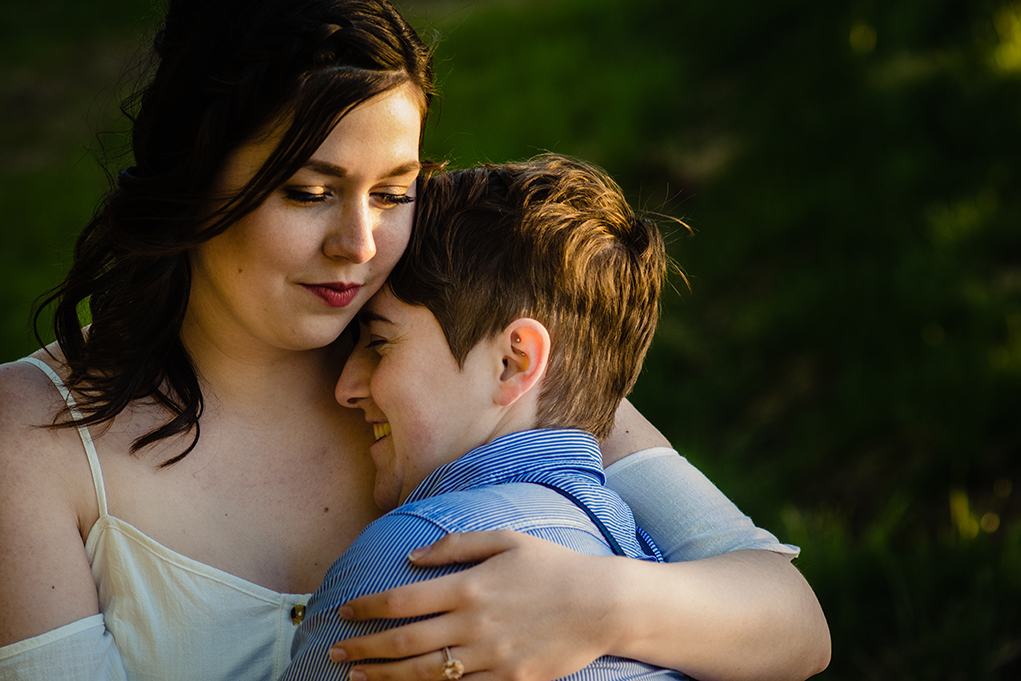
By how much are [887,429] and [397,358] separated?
237 cm

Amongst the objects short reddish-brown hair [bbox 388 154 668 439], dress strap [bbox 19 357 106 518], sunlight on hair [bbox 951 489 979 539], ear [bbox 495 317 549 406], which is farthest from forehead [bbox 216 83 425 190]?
sunlight on hair [bbox 951 489 979 539]

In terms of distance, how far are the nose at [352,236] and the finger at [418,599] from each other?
56 cm

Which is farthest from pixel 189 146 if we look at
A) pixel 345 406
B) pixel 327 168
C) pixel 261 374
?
pixel 345 406

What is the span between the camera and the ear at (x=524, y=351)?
5.14 feet

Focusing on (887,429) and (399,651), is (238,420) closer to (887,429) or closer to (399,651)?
(399,651)

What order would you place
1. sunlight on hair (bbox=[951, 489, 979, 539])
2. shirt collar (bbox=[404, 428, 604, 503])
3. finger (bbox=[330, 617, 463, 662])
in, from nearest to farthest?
finger (bbox=[330, 617, 463, 662])
shirt collar (bbox=[404, 428, 604, 503])
sunlight on hair (bbox=[951, 489, 979, 539])

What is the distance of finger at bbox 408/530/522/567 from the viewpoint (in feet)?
4.24

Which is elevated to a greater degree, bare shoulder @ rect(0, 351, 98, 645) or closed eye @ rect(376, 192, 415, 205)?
closed eye @ rect(376, 192, 415, 205)

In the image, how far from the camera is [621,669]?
1.38 meters

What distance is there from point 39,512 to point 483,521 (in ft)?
2.39

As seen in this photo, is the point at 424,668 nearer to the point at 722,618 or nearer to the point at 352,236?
the point at 722,618

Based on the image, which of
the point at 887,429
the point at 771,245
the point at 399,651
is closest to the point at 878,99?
the point at 771,245

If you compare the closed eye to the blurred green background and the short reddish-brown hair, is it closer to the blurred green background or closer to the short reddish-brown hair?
the short reddish-brown hair

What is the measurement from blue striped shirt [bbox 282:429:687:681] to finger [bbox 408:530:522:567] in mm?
19
